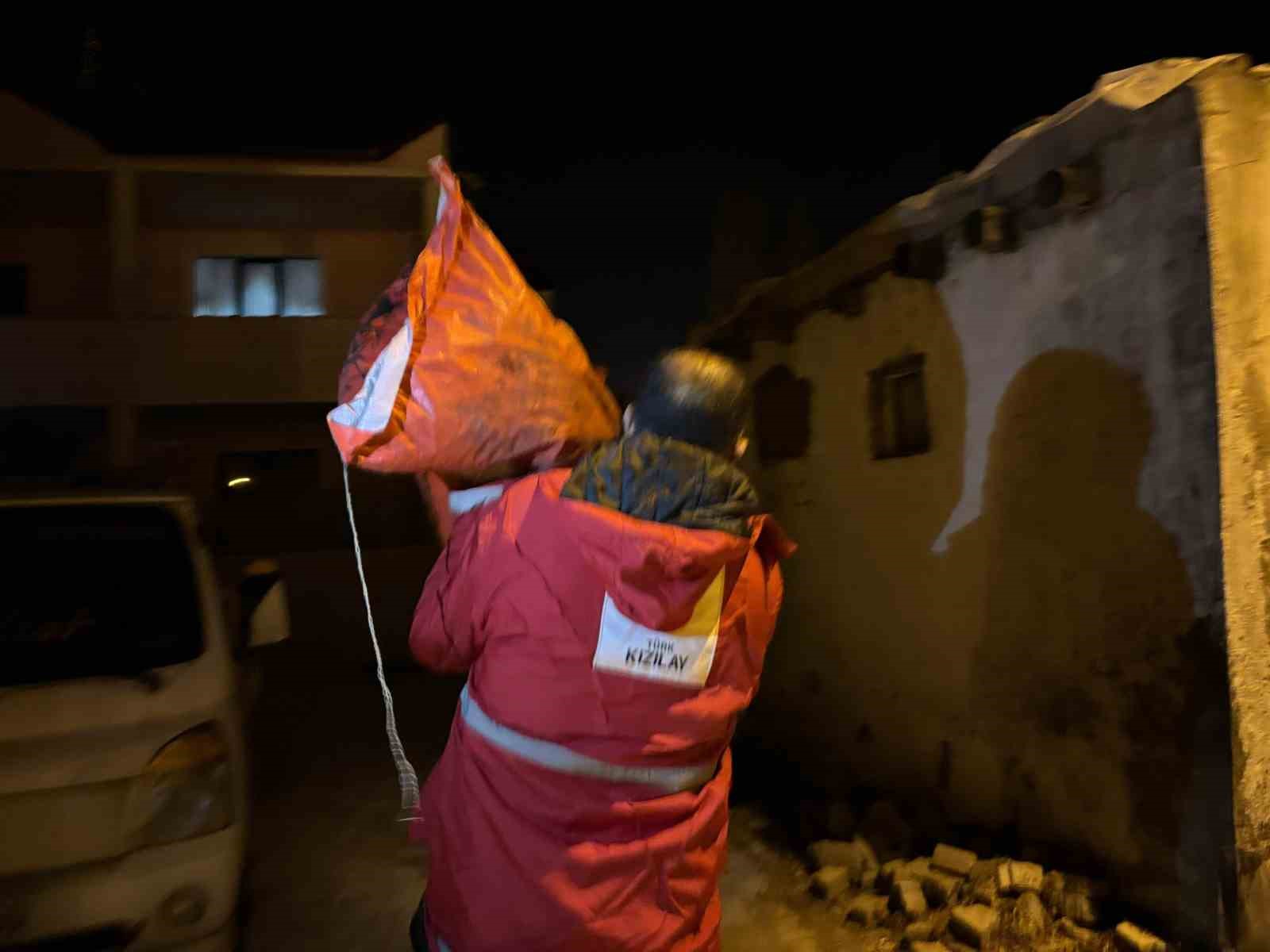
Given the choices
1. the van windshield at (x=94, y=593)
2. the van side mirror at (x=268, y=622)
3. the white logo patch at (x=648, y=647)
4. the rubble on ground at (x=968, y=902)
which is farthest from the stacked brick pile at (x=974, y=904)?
the van windshield at (x=94, y=593)

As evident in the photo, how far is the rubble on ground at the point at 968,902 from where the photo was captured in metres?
3.19

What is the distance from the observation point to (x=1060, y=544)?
3506 millimetres

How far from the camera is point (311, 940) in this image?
3432 mm

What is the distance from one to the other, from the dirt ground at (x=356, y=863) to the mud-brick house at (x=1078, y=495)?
2.84 feet

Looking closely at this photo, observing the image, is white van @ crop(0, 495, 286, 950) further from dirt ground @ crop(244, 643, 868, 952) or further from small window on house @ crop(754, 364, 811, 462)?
small window on house @ crop(754, 364, 811, 462)

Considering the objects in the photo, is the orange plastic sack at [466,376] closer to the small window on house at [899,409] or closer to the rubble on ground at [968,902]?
the rubble on ground at [968,902]

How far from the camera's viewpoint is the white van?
238 cm

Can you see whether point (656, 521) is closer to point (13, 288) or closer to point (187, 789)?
point (187, 789)

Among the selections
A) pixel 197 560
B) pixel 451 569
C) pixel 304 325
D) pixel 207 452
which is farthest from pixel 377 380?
pixel 207 452

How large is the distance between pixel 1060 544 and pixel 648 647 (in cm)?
258

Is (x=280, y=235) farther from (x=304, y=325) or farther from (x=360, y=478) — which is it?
(x=360, y=478)

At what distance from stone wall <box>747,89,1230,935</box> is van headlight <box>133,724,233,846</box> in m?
3.03

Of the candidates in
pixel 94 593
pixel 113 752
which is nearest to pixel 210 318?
pixel 94 593

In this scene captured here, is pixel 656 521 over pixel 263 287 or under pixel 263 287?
under
